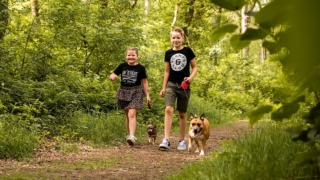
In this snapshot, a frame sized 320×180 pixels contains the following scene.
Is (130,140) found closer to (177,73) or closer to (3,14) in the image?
(177,73)

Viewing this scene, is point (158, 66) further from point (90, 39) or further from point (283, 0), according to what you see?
point (283, 0)

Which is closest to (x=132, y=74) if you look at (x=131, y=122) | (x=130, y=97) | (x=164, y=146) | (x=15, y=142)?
(x=130, y=97)

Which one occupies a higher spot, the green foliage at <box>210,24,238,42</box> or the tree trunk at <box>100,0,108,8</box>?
the tree trunk at <box>100,0,108,8</box>

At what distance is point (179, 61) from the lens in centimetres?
754

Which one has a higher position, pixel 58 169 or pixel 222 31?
pixel 222 31

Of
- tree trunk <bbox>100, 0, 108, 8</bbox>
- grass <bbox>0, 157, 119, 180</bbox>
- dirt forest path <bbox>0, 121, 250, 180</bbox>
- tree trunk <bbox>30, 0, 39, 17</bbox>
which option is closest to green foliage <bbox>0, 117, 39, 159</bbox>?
dirt forest path <bbox>0, 121, 250, 180</bbox>

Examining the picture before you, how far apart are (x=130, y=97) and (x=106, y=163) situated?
246 centimetres

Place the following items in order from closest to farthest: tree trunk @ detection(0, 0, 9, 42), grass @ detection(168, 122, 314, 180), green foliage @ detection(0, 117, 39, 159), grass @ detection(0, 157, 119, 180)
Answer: grass @ detection(168, 122, 314, 180) < grass @ detection(0, 157, 119, 180) < green foliage @ detection(0, 117, 39, 159) < tree trunk @ detection(0, 0, 9, 42)

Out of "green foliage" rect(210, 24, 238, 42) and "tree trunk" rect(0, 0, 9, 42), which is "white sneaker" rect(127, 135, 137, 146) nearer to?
"tree trunk" rect(0, 0, 9, 42)

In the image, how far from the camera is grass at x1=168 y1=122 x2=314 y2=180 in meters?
3.08

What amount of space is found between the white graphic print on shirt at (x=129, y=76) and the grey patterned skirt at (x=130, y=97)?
12cm

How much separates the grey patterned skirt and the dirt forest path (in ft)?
3.19

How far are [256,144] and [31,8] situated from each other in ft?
22.3

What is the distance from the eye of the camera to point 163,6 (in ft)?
77.0
